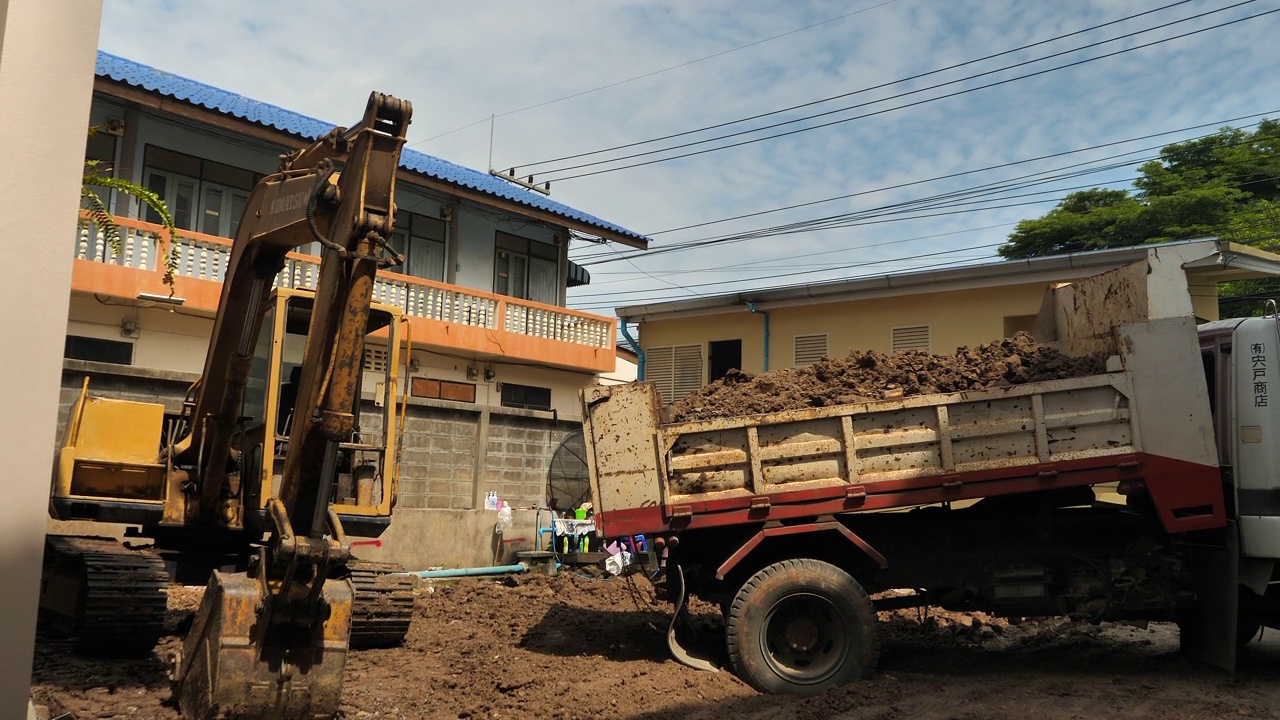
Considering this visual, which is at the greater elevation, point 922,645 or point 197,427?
point 197,427

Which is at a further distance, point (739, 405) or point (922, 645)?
point (922, 645)

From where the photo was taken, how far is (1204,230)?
81.0 feet

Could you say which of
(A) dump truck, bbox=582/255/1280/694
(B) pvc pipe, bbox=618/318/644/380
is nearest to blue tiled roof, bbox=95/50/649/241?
(B) pvc pipe, bbox=618/318/644/380

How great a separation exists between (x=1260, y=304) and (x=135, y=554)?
81.1 feet

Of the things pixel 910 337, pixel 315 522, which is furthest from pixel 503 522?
Answer: pixel 315 522

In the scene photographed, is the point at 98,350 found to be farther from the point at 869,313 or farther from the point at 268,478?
the point at 869,313

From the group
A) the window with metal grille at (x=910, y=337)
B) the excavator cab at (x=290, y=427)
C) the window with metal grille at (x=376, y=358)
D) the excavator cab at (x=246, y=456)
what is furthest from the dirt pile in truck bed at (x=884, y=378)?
the window with metal grille at (x=376, y=358)

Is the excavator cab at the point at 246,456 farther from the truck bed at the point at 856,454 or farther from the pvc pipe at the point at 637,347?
the pvc pipe at the point at 637,347

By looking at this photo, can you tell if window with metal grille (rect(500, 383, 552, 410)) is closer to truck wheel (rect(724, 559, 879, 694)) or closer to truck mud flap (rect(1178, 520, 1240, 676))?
truck wheel (rect(724, 559, 879, 694))

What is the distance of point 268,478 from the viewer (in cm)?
634

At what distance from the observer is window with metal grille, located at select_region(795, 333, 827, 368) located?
17.2m

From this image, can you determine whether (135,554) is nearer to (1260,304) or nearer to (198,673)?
(198,673)

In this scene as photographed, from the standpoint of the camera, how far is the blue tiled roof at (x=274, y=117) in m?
14.6

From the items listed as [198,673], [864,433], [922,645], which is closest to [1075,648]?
[922,645]
